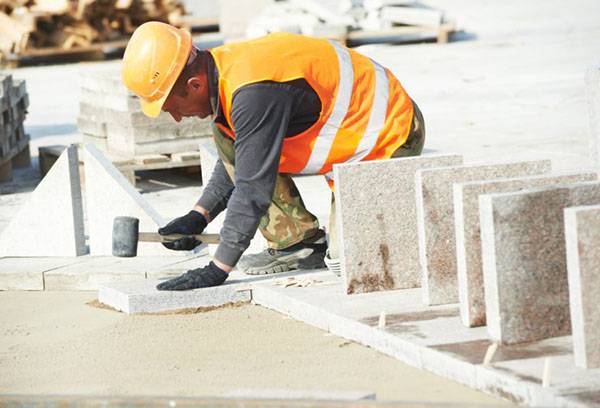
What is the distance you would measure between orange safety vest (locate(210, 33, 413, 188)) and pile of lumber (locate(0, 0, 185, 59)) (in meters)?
14.8

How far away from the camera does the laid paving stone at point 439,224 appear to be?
545 centimetres

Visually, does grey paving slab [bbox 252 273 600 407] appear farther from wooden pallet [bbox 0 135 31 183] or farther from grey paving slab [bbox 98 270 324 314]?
wooden pallet [bbox 0 135 31 183]

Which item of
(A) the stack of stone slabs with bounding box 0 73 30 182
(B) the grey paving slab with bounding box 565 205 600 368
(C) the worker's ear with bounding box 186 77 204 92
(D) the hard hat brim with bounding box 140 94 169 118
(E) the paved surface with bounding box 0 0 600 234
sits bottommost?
(E) the paved surface with bounding box 0 0 600 234

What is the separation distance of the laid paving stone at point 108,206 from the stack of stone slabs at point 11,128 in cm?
352

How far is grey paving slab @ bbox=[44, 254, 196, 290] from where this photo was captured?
269 inches

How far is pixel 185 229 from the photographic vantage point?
6.34 metres

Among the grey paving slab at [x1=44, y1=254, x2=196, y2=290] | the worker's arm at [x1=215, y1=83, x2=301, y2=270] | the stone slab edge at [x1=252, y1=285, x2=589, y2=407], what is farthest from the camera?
the grey paving slab at [x1=44, y1=254, x2=196, y2=290]

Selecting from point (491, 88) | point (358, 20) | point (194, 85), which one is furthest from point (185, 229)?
point (358, 20)

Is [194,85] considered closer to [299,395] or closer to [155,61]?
[155,61]

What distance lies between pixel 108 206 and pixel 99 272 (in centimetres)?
55

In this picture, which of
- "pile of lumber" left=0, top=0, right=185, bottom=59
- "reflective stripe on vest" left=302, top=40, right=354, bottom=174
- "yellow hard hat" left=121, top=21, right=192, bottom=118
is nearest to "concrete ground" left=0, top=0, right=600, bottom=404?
"pile of lumber" left=0, top=0, right=185, bottom=59

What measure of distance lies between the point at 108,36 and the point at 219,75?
1605 cm

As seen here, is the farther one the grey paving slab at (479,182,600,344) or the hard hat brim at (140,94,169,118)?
the hard hat brim at (140,94,169,118)

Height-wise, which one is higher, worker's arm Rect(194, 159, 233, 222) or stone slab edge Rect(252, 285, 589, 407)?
worker's arm Rect(194, 159, 233, 222)
